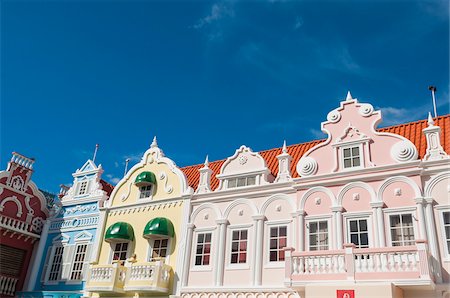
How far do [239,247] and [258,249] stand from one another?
3.58ft

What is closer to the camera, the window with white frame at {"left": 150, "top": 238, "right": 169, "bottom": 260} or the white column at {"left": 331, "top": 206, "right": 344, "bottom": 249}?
the white column at {"left": 331, "top": 206, "right": 344, "bottom": 249}

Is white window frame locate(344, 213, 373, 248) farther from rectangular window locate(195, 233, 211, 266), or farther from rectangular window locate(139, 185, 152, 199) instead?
rectangular window locate(139, 185, 152, 199)

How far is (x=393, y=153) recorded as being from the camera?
16766mm

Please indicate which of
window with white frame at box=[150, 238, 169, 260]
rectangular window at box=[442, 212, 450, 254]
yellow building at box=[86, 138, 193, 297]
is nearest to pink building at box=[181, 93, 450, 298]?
rectangular window at box=[442, 212, 450, 254]

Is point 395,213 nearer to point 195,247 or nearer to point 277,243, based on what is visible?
point 277,243

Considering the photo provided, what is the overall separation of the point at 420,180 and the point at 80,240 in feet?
57.7

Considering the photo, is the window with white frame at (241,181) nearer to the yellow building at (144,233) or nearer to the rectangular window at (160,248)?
the yellow building at (144,233)

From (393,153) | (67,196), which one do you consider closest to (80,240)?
(67,196)

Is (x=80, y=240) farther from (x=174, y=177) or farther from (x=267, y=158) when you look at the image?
(x=267, y=158)

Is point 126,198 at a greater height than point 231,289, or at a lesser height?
greater

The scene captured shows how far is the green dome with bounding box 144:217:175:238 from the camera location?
20219mm

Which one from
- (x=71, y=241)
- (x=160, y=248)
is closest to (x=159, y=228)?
(x=160, y=248)

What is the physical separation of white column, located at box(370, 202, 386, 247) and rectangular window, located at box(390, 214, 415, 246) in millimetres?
339

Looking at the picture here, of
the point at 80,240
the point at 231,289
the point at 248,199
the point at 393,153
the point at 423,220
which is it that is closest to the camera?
the point at 423,220
